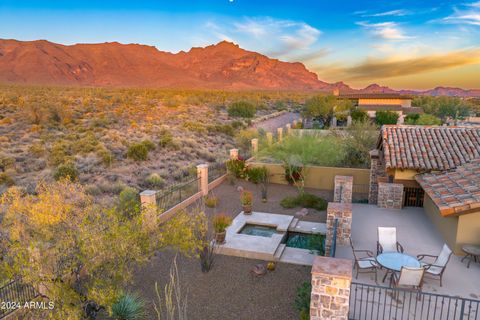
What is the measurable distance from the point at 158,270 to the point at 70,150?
682 inches

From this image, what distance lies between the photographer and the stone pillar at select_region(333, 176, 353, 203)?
14.0m

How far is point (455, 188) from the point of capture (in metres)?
10.8

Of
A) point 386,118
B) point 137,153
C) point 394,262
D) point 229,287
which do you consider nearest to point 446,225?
point 394,262

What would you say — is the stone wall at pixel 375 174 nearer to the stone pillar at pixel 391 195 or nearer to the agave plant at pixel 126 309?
the stone pillar at pixel 391 195

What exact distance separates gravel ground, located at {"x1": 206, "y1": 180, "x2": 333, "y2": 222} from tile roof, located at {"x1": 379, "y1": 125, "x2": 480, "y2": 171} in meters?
4.05

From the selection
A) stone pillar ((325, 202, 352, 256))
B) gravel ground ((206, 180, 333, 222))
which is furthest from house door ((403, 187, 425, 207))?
stone pillar ((325, 202, 352, 256))

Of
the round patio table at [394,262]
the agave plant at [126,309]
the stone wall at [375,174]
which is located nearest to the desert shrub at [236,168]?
the stone wall at [375,174]

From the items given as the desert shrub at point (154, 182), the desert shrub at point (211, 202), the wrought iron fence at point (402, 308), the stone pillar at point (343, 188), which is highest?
the stone pillar at point (343, 188)

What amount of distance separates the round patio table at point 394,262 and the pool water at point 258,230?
16.8 ft

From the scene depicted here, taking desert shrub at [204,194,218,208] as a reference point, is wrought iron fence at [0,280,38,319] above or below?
above

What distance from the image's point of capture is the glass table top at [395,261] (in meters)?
8.33

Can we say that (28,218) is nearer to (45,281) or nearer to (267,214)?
(45,281)

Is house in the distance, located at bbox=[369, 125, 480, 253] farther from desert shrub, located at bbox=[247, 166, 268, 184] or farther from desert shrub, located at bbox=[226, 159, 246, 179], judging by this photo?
desert shrub, located at bbox=[226, 159, 246, 179]

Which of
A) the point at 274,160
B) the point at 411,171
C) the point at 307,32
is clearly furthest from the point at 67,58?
the point at 411,171
